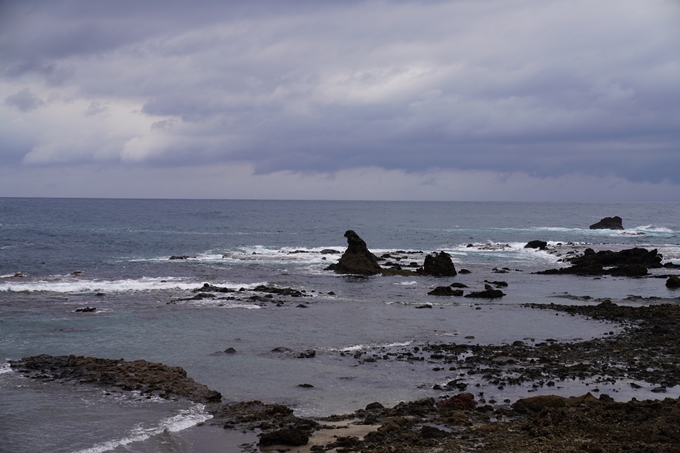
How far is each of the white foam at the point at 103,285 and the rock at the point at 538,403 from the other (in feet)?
88.3

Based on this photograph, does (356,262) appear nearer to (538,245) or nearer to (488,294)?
(488,294)

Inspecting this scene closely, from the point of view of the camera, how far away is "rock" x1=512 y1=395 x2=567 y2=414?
1451cm

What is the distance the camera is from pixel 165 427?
1427 centimetres

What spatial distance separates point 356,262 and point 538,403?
33.8 m

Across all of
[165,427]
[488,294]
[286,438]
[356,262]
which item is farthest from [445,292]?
[286,438]

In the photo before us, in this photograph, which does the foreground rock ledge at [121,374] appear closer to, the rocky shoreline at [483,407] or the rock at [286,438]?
the rocky shoreline at [483,407]

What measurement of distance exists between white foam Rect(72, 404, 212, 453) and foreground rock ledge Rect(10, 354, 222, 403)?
962 millimetres

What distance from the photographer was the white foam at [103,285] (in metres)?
36.8

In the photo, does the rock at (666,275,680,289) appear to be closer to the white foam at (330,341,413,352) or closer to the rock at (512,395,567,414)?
the white foam at (330,341,413,352)

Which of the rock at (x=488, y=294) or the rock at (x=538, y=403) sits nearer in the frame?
the rock at (x=538, y=403)

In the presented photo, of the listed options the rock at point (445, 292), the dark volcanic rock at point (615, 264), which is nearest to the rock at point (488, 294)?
the rock at point (445, 292)

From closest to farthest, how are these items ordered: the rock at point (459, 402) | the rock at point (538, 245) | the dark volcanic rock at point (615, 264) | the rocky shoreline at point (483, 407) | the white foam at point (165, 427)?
1. the rocky shoreline at point (483, 407)
2. the white foam at point (165, 427)
3. the rock at point (459, 402)
4. the dark volcanic rock at point (615, 264)
5. the rock at point (538, 245)

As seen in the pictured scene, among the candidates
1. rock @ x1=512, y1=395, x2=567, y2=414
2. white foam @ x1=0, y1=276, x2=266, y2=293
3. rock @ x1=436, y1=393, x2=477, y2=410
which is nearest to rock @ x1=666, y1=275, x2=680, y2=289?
white foam @ x1=0, y1=276, x2=266, y2=293

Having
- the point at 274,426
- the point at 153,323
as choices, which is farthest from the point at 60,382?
the point at 153,323
